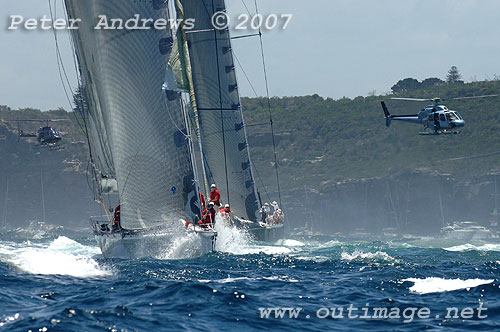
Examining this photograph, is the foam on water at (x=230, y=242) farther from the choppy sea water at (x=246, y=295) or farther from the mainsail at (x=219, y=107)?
the mainsail at (x=219, y=107)

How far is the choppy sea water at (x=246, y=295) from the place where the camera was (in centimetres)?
1470

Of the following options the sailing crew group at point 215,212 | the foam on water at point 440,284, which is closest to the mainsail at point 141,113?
the sailing crew group at point 215,212

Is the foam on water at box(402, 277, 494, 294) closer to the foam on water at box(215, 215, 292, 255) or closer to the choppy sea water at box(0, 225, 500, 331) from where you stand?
the choppy sea water at box(0, 225, 500, 331)

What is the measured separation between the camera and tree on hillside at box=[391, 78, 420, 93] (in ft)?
445

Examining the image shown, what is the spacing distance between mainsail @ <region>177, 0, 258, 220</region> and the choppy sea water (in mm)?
16368

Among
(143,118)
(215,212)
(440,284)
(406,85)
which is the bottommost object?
(440,284)

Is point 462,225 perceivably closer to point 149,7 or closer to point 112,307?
point 149,7

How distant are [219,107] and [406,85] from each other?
99313mm

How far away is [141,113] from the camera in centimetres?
2709

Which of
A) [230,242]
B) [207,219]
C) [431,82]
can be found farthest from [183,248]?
[431,82]

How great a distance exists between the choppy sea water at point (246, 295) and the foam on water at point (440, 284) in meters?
0.03

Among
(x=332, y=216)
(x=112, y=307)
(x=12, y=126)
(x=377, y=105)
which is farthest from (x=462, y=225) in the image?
(x=112, y=307)

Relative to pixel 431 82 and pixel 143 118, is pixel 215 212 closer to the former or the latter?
pixel 143 118

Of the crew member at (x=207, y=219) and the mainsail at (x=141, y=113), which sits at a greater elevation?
the mainsail at (x=141, y=113)
